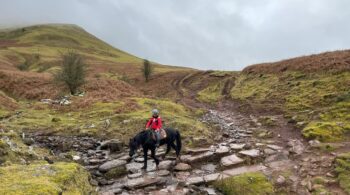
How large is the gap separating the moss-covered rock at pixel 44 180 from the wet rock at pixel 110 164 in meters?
3.99

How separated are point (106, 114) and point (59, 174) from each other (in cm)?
1781

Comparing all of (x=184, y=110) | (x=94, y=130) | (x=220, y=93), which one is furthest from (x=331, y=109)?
(x=220, y=93)

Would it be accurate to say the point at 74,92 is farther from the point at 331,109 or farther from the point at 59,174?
the point at 59,174

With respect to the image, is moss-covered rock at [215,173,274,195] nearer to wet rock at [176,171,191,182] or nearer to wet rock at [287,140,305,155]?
wet rock at [176,171,191,182]

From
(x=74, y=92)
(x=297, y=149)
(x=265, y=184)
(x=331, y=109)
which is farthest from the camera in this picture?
(x=74, y=92)

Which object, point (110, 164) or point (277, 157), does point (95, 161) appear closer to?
point (110, 164)

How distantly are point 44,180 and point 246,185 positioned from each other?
29.3 ft

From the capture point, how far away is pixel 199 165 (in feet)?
59.9

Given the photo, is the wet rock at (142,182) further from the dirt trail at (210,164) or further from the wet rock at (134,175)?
the wet rock at (134,175)

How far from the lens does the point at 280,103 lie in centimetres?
3456

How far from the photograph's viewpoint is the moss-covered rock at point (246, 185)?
48.6ft

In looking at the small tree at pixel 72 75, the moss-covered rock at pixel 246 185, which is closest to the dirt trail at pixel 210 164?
the moss-covered rock at pixel 246 185

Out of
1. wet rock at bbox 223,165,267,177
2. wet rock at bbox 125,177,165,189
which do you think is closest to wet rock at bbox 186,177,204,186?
wet rock at bbox 125,177,165,189

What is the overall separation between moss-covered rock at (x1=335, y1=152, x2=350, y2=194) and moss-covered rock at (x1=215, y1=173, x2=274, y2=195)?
10.2ft
